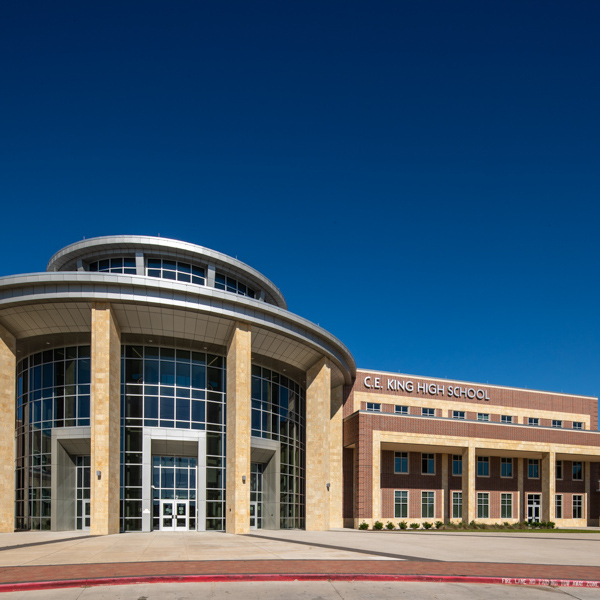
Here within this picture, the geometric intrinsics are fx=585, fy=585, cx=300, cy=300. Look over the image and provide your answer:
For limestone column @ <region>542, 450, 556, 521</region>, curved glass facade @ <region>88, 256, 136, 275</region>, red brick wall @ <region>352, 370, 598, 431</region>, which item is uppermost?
curved glass facade @ <region>88, 256, 136, 275</region>

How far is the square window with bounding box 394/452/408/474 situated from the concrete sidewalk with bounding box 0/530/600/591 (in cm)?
2591

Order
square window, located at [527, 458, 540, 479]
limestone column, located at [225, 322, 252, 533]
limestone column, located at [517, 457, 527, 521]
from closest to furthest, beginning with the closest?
Answer: limestone column, located at [225, 322, 252, 533] < limestone column, located at [517, 457, 527, 521] < square window, located at [527, 458, 540, 479]

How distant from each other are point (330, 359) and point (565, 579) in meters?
29.0

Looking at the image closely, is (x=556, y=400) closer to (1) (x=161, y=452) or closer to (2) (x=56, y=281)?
(1) (x=161, y=452)

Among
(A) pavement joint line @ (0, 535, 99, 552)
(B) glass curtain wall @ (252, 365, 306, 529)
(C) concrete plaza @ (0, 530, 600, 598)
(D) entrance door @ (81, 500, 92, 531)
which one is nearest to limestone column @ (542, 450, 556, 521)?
(B) glass curtain wall @ (252, 365, 306, 529)

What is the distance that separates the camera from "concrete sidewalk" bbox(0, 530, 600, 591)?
45.9 feet

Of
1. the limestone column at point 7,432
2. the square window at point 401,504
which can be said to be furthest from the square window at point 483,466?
the limestone column at point 7,432

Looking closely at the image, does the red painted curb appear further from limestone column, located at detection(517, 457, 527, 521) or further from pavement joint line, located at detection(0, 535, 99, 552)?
limestone column, located at detection(517, 457, 527, 521)

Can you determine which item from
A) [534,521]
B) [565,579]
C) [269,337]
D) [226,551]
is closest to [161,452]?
[269,337]

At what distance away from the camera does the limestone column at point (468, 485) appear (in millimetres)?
46250

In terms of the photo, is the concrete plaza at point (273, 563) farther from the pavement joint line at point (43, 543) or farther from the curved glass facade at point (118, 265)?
the curved glass facade at point (118, 265)

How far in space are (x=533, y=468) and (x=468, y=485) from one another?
10.8 m

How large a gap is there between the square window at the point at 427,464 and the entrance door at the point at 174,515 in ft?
75.6

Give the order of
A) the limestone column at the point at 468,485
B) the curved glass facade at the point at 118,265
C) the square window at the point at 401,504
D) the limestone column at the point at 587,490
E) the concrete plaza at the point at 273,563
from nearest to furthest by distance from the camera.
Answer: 1. the concrete plaza at the point at 273,563
2. the curved glass facade at the point at 118,265
3. the limestone column at the point at 468,485
4. the square window at the point at 401,504
5. the limestone column at the point at 587,490
